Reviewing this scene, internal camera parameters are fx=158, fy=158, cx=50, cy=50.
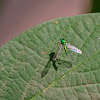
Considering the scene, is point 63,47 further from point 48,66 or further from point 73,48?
point 48,66

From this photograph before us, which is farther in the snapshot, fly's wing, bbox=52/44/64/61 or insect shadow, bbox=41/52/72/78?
fly's wing, bbox=52/44/64/61

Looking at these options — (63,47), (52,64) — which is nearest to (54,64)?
(52,64)

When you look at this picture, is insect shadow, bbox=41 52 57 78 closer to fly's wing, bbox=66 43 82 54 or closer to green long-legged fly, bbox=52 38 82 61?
green long-legged fly, bbox=52 38 82 61

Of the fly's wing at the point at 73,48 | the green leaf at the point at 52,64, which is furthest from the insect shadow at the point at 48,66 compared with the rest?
the fly's wing at the point at 73,48

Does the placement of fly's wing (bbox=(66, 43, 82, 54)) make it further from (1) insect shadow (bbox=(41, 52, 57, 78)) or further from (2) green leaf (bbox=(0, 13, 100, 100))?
(1) insect shadow (bbox=(41, 52, 57, 78))

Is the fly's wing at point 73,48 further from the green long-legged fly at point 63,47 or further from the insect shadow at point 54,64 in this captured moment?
the insect shadow at point 54,64

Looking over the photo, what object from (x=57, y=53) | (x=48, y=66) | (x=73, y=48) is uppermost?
(x=73, y=48)

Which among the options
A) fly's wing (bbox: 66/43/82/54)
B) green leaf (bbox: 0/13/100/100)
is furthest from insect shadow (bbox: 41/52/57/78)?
fly's wing (bbox: 66/43/82/54)

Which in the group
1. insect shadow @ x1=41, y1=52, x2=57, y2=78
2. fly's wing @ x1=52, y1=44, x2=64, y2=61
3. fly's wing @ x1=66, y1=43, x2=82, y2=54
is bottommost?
insect shadow @ x1=41, y1=52, x2=57, y2=78

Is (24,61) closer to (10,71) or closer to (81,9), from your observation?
(10,71)

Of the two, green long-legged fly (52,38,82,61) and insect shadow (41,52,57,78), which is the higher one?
green long-legged fly (52,38,82,61)
